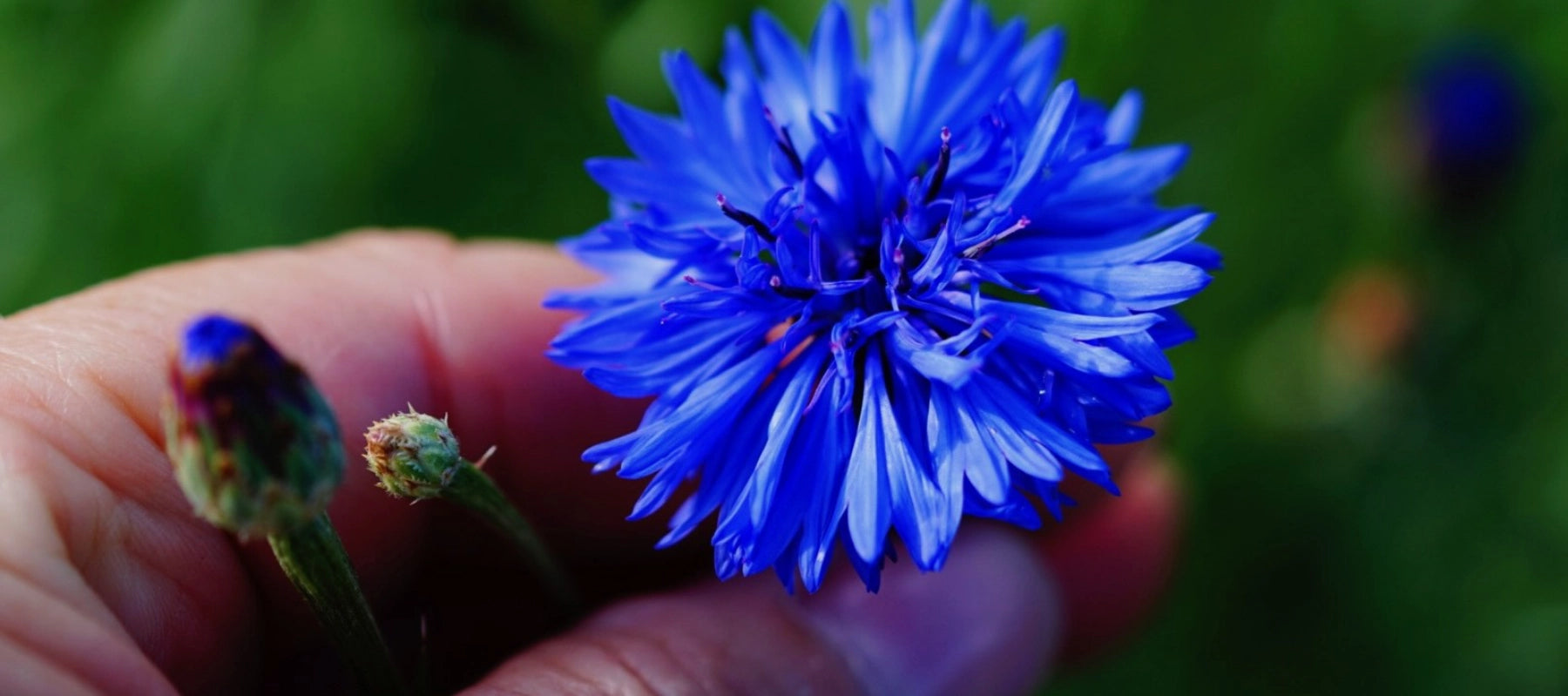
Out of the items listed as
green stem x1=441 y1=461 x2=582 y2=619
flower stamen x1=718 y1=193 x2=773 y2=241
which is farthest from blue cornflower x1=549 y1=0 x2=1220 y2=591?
green stem x1=441 y1=461 x2=582 y2=619

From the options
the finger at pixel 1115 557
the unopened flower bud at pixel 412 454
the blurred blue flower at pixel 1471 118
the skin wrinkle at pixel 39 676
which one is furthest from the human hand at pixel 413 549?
the blurred blue flower at pixel 1471 118

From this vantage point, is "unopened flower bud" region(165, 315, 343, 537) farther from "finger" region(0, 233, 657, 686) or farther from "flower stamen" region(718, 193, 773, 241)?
"flower stamen" region(718, 193, 773, 241)

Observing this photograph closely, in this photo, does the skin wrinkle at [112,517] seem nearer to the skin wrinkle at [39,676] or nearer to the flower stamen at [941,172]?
the skin wrinkle at [39,676]

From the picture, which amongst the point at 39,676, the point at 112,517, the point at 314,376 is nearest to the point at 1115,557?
the point at 314,376

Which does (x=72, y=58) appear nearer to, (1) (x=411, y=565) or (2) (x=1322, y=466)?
(1) (x=411, y=565)

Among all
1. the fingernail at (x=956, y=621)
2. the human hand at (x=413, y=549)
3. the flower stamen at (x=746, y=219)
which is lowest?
the fingernail at (x=956, y=621)

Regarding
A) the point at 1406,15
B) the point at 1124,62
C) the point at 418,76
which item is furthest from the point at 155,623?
the point at 1406,15
